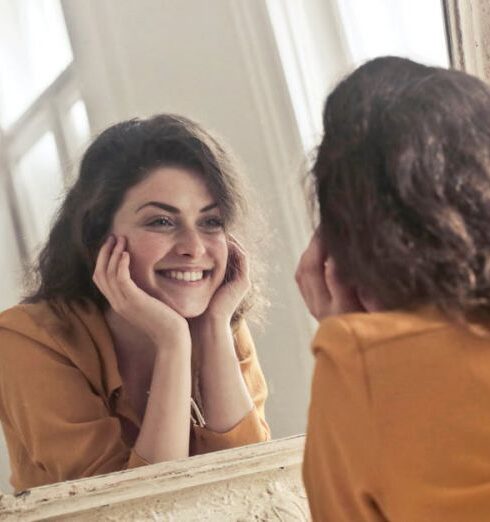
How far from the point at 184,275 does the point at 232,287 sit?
52 millimetres

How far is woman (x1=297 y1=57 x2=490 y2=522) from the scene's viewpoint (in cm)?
47

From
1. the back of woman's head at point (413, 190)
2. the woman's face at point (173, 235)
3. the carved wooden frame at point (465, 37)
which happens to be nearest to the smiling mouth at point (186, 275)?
the woman's face at point (173, 235)

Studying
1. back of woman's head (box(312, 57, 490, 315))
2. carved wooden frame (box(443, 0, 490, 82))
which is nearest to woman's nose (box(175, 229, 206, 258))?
back of woman's head (box(312, 57, 490, 315))

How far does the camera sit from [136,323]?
29.5 inches

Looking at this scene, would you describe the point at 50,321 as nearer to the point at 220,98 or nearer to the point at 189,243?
the point at 189,243

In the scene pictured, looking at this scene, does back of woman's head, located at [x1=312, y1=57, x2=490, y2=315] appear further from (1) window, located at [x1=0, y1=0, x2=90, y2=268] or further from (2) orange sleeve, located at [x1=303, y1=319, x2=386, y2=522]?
(1) window, located at [x1=0, y1=0, x2=90, y2=268]

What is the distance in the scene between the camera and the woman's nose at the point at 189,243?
77cm

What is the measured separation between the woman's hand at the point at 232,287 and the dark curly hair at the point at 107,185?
25 millimetres

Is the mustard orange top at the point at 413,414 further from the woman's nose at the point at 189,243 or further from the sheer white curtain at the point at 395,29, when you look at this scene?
the sheer white curtain at the point at 395,29

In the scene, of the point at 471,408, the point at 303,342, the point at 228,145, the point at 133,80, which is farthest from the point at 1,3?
the point at 471,408

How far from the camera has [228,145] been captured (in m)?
0.79

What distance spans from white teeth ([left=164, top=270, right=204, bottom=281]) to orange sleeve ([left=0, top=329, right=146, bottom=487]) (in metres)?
0.13

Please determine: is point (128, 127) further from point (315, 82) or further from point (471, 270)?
point (471, 270)

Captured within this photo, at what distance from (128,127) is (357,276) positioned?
0.33m
